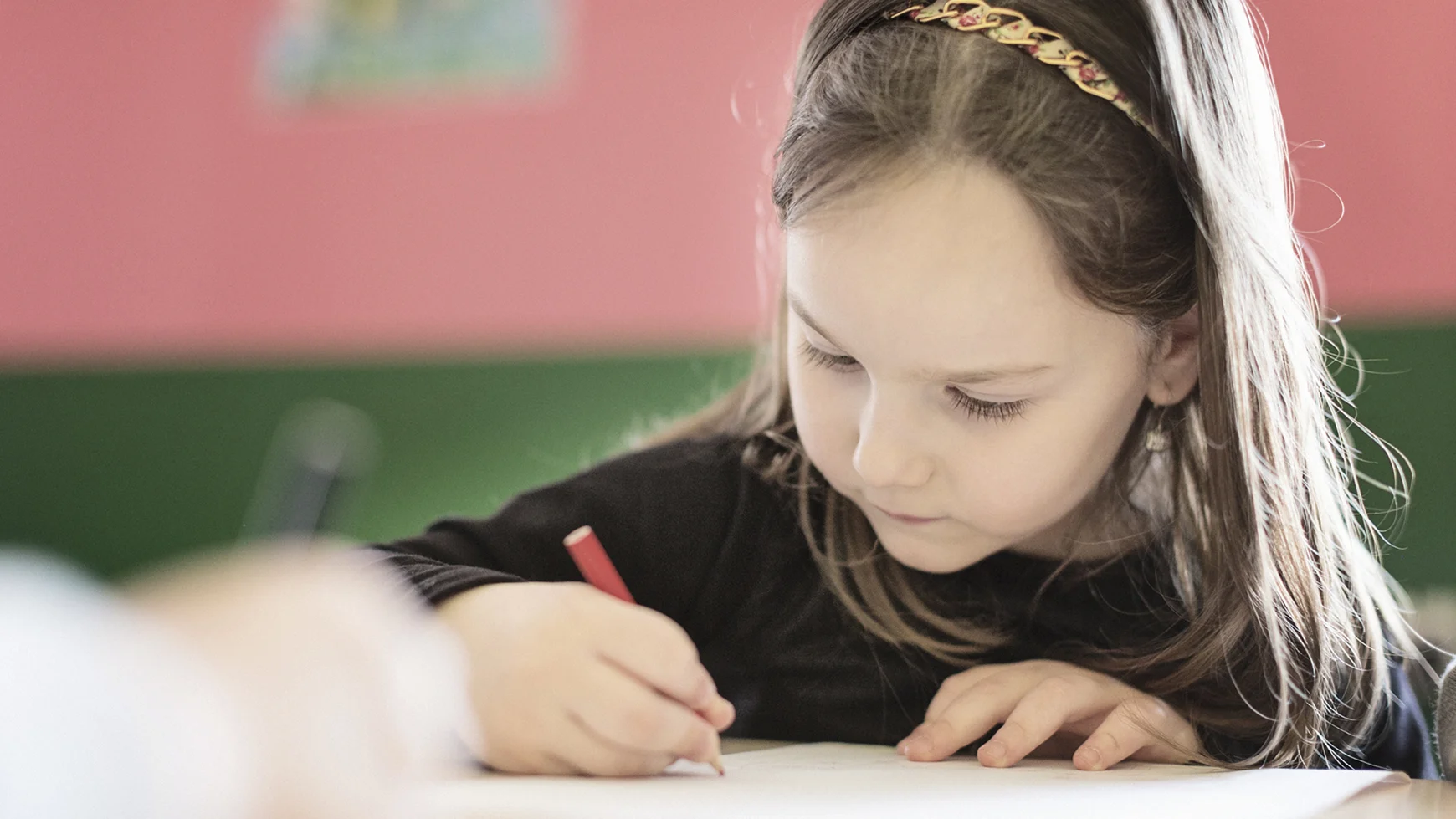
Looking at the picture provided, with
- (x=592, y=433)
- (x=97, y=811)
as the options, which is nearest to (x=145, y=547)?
(x=592, y=433)

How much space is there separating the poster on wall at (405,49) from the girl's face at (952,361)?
115 centimetres

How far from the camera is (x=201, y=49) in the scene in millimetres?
1806

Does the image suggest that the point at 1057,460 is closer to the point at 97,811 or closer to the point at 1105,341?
the point at 1105,341

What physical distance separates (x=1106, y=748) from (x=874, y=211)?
24 cm

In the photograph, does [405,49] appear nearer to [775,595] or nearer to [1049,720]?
[775,595]

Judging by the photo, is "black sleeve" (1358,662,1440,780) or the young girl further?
"black sleeve" (1358,662,1440,780)

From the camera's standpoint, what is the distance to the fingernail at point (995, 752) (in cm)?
52

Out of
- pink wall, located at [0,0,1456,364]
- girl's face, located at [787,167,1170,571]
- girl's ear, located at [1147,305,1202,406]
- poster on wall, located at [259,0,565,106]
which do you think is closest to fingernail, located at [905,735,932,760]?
girl's face, located at [787,167,1170,571]

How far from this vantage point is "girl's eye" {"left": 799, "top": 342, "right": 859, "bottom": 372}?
576 mm

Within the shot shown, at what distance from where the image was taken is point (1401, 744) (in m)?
0.64

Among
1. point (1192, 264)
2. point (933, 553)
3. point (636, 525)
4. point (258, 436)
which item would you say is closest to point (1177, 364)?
point (1192, 264)

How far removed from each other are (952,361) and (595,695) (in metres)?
0.20

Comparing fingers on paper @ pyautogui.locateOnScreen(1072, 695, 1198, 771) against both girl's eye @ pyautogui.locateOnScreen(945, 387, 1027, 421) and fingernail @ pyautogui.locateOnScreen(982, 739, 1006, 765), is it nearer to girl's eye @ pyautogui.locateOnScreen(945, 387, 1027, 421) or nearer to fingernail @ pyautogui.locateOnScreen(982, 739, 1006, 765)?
fingernail @ pyautogui.locateOnScreen(982, 739, 1006, 765)

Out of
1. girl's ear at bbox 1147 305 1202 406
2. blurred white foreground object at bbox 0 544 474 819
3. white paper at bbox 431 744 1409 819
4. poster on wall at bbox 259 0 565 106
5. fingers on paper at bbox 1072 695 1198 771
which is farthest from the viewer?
poster on wall at bbox 259 0 565 106
